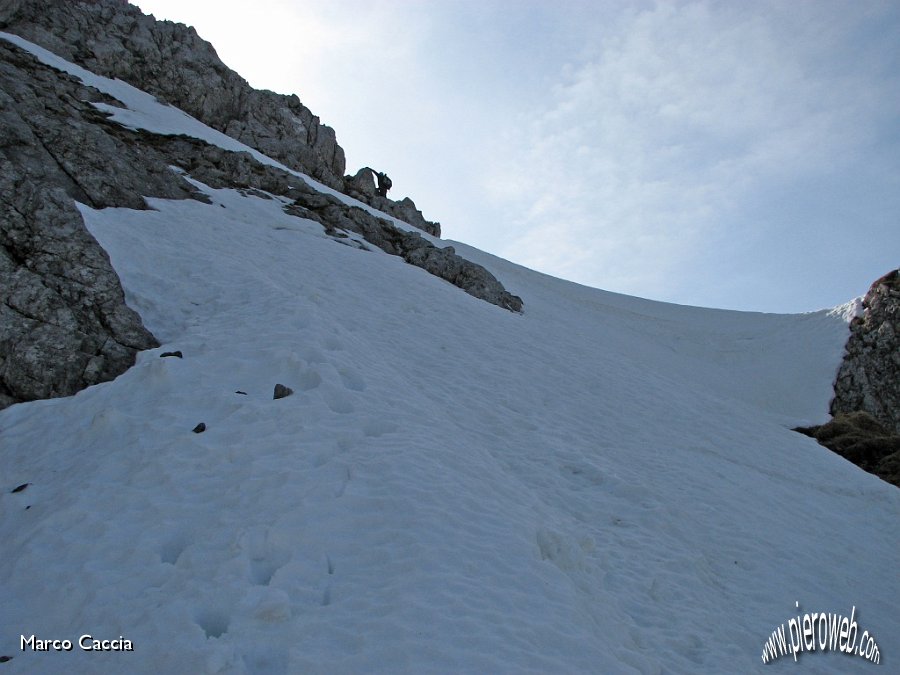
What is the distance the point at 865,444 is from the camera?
21625mm

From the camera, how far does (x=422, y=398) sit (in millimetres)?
11797

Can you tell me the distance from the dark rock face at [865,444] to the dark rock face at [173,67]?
36.0m

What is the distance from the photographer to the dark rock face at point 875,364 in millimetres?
33219

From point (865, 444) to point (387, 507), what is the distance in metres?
21.2

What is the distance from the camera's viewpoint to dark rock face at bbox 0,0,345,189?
4150cm

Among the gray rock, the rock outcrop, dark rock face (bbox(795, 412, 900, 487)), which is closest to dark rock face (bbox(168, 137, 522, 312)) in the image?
the rock outcrop

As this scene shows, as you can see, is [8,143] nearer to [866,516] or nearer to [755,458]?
[755,458]

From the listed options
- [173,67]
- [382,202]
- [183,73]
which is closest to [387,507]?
[382,202]

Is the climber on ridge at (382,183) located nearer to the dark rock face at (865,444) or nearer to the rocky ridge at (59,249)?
the rocky ridge at (59,249)

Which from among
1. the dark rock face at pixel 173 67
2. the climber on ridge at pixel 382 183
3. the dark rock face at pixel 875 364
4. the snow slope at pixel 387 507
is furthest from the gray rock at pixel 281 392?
the climber on ridge at pixel 382 183

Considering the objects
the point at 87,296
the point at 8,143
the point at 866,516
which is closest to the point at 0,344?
the point at 87,296

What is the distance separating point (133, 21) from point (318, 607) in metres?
54.4

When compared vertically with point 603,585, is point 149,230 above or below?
above

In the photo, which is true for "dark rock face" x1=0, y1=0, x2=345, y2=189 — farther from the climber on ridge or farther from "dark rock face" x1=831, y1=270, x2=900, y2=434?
"dark rock face" x1=831, y1=270, x2=900, y2=434
